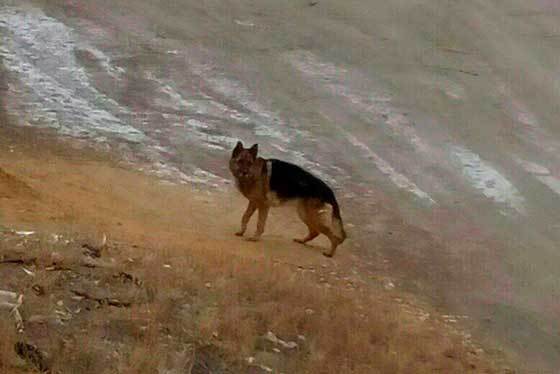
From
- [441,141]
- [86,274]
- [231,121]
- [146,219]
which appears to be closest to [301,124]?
[231,121]

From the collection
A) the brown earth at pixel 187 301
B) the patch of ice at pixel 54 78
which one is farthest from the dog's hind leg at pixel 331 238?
the patch of ice at pixel 54 78

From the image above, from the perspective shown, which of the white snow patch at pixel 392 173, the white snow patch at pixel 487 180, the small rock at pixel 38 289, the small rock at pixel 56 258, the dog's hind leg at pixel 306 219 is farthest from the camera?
the white snow patch at pixel 487 180

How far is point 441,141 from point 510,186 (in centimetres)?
183

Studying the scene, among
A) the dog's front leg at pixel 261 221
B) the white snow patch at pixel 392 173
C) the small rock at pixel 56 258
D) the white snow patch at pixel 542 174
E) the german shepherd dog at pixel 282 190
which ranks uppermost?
the small rock at pixel 56 258

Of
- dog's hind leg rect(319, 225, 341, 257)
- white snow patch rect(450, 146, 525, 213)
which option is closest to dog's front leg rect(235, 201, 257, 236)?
dog's hind leg rect(319, 225, 341, 257)

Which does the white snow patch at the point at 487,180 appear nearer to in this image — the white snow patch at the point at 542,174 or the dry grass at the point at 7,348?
the white snow patch at the point at 542,174

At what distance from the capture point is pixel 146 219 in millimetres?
11008

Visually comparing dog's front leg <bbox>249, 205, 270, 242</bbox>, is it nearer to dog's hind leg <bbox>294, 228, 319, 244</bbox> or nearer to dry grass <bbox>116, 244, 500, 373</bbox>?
dog's hind leg <bbox>294, 228, 319, 244</bbox>

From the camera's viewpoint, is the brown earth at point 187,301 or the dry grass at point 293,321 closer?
the brown earth at point 187,301

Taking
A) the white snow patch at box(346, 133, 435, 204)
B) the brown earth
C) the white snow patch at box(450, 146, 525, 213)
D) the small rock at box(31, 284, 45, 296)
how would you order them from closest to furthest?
1. the brown earth
2. the small rock at box(31, 284, 45, 296)
3. the white snow patch at box(346, 133, 435, 204)
4. the white snow patch at box(450, 146, 525, 213)

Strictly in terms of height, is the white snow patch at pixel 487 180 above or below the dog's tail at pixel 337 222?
below

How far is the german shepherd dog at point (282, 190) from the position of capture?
35.3 ft

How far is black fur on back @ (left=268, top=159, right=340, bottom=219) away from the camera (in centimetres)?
1076

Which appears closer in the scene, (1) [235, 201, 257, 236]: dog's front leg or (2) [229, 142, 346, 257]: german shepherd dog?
(2) [229, 142, 346, 257]: german shepherd dog
